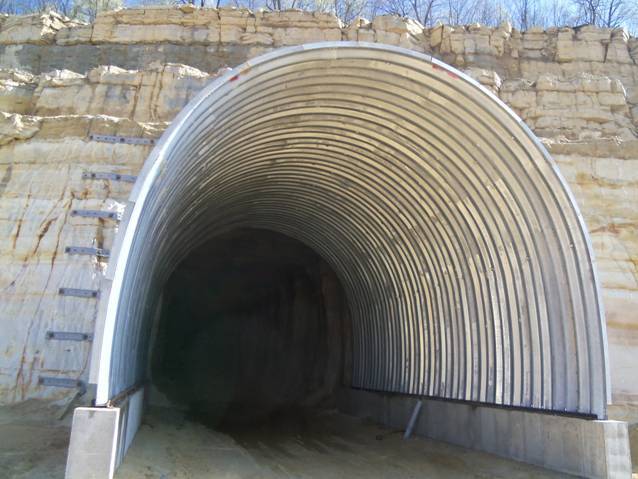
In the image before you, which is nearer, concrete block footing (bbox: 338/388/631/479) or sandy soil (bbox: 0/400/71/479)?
sandy soil (bbox: 0/400/71/479)

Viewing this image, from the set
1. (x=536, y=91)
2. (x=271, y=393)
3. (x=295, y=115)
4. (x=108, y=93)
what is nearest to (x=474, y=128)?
(x=295, y=115)

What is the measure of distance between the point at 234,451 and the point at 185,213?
3837mm

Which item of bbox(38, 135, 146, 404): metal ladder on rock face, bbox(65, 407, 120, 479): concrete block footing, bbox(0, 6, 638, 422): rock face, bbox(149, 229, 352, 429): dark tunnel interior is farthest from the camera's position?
bbox(149, 229, 352, 429): dark tunnel interior

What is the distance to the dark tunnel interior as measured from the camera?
55.8 feet

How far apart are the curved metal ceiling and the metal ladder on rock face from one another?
80cm

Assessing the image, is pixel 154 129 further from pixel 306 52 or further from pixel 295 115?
pixel 306 52

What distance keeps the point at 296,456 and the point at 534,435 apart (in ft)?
11.2

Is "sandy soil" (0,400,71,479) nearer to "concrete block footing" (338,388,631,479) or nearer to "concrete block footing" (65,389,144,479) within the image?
"concrete block footing" (65,389,144,479)

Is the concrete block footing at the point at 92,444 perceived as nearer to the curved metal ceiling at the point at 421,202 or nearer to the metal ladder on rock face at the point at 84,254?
the curved metal ceiling at the point at 421,202

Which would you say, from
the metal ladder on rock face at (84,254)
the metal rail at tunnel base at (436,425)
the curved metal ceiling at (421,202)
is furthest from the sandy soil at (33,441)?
the curved metal ceiling at (421,202)

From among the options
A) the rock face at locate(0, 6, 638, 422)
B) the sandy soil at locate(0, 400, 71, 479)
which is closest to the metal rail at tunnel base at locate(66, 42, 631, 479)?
the sandy soil at locate(0, 400, 71, 479)

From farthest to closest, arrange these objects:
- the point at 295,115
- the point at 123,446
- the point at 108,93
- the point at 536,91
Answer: the point at 536,91 < the point at 108,93 < the point at 295,115 < the point at 123,446

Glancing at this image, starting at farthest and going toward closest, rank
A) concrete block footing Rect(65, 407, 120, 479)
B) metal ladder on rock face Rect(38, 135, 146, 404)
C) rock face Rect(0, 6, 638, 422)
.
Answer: rock face Rect(0, 6, 638, 422)
metal ladder on rock face Rect(38, 135, 146, 404)
concrete block footing Rect(65, 407, 120, 479)

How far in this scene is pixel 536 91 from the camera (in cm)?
1434
